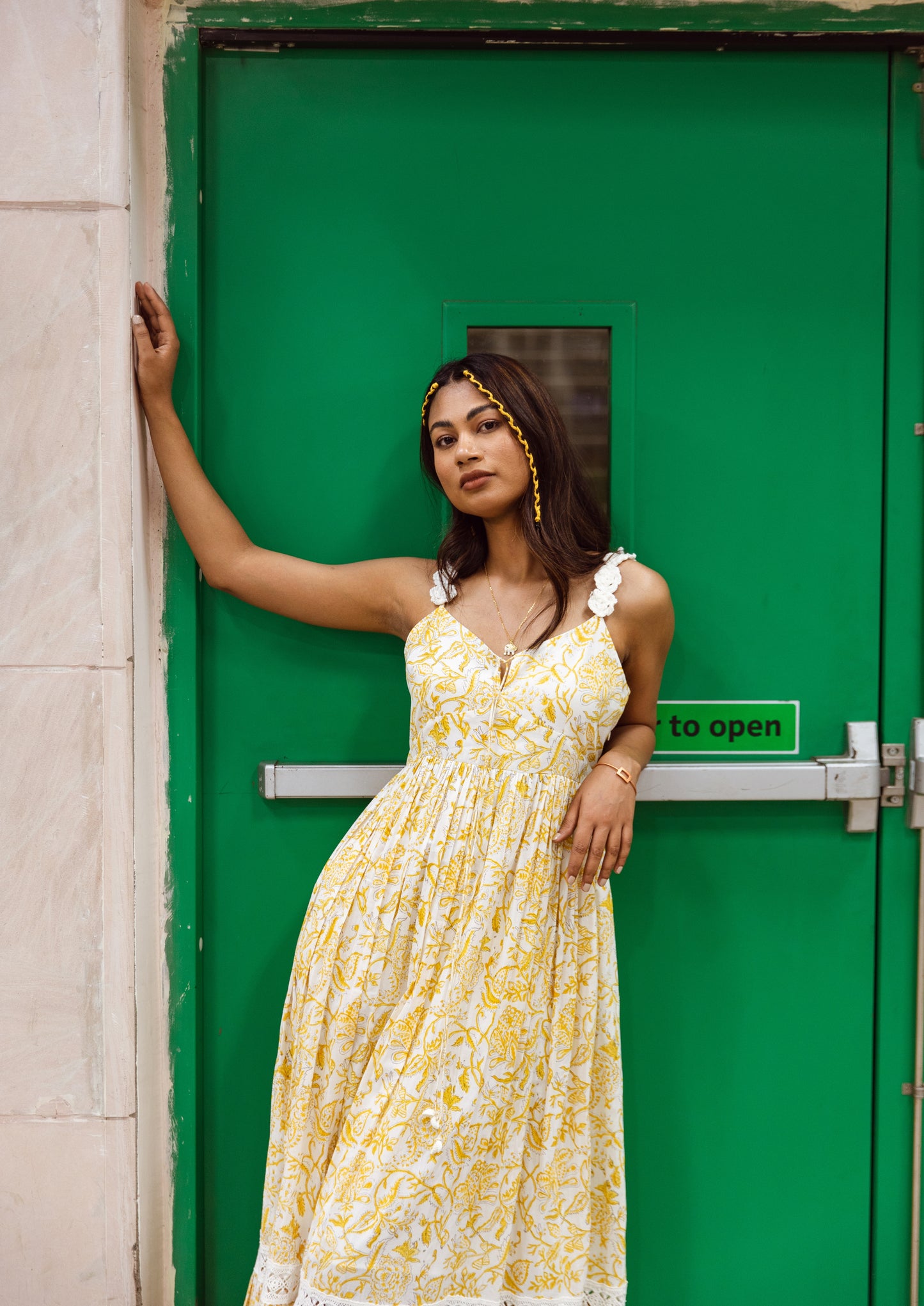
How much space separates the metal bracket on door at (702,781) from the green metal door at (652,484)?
0.18ft

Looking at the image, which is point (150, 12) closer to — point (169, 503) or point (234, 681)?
point (169, 503)

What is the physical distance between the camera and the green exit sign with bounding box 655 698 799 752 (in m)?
1.70

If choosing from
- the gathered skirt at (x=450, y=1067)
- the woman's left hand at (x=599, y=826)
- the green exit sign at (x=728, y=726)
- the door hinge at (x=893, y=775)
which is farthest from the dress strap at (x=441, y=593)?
the door hinge at (x=893, y=775)

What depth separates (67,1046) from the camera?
154cm

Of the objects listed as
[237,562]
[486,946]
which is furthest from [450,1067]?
[237,562]

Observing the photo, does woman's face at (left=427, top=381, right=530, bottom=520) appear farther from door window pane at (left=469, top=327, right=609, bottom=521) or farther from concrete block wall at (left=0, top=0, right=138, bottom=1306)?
concrete block wall at (left=0, top=0, right=138, bottom=1306)

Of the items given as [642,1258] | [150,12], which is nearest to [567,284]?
[150,12]

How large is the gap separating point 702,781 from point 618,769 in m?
0.34

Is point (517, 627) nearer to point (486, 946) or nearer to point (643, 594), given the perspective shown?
point (643, 594)

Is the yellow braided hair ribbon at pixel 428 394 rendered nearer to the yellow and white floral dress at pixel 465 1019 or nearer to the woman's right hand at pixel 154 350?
the yellow and white floral dress at pixel 465 1019

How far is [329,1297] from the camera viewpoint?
4.29ft

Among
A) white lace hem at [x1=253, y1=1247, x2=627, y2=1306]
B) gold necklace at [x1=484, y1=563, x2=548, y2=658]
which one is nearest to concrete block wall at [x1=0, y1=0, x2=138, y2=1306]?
white lace hem at [x1=253, y1=1247, x2=627, y2=1306]

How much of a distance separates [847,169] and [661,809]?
128 cm

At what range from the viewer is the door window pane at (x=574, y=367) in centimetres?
167
